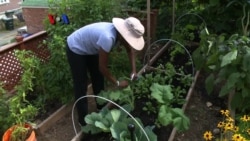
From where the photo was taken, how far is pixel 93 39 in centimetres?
276

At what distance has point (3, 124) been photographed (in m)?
3.09

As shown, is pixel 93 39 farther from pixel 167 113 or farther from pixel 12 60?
pixel 12 60

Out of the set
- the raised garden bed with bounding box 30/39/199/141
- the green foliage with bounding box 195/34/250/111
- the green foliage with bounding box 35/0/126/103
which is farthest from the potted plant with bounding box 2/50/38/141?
the green foliage with bounding box 195/34/250/111

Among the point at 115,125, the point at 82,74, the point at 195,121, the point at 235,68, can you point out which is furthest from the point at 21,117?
the point at 235,68

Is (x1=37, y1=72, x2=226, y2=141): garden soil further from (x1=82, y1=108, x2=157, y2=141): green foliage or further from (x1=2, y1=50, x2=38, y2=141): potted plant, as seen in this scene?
(x1=82, y1=108, x2=157, y2=141): green foliage

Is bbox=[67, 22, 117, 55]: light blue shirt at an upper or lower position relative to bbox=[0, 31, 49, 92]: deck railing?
upper

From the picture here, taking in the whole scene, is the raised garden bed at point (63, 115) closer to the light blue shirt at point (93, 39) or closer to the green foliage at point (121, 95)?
the green foliage at point (121, 95)

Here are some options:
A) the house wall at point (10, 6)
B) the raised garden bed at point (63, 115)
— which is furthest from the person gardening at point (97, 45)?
the house wall at point (10, 6)

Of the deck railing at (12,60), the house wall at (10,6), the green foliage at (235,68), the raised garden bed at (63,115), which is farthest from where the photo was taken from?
the house wall at (10,6)

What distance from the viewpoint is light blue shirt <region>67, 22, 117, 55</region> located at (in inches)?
100

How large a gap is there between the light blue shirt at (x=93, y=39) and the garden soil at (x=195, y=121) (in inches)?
42.5

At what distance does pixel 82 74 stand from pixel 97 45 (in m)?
0.50

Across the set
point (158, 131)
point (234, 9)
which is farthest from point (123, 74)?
point (234, 9)

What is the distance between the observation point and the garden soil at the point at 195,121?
3146mm
